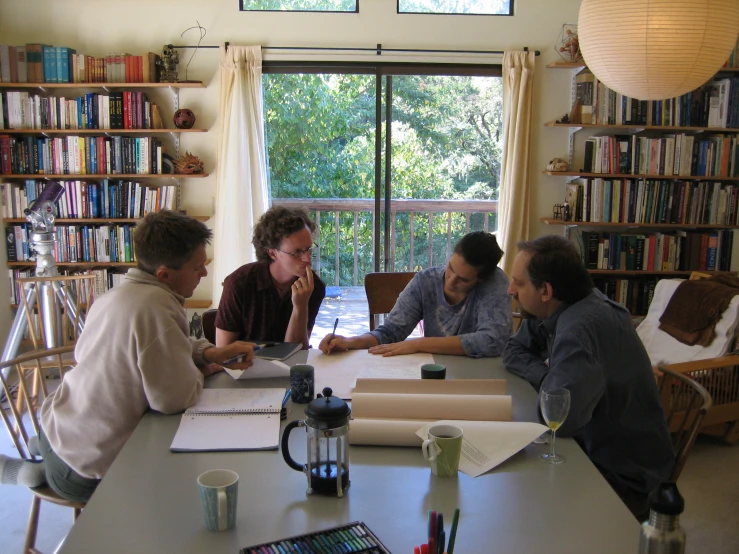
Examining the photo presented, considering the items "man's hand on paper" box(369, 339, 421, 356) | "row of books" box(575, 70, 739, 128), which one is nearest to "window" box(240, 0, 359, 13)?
"row of books" box(575, 70, 739, 128)

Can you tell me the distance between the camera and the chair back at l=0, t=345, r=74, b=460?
1930 mm

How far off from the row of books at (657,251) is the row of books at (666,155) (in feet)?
1.32

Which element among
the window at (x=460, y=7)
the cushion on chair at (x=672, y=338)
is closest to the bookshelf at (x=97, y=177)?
the window at (x=460, y=7)

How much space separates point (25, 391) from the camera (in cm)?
200

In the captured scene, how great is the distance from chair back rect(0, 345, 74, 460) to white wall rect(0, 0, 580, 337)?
97cm

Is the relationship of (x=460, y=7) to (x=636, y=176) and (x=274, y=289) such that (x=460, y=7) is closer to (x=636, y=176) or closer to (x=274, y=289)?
(x=636, y=176)

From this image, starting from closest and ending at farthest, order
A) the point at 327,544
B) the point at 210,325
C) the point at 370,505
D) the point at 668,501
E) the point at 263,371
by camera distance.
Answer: the point at 668,501, the point at 327,544, the point at 370,505, the point at 263,371, the point at 210,325

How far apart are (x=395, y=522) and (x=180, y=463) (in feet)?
1.64

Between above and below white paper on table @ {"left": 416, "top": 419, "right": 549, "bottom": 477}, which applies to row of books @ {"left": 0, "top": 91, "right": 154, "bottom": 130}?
above

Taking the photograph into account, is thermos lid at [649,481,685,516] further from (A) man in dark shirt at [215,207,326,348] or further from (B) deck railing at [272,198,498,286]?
(B) deck railing at [272,198,498,286]

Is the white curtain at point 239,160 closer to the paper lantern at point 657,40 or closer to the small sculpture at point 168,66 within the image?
the small sculpture at point 168,66

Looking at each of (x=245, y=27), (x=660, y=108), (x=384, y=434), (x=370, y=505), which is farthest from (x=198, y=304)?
(x=370, y=505)

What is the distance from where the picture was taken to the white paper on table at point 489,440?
1.37m

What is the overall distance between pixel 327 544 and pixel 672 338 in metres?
2.97
